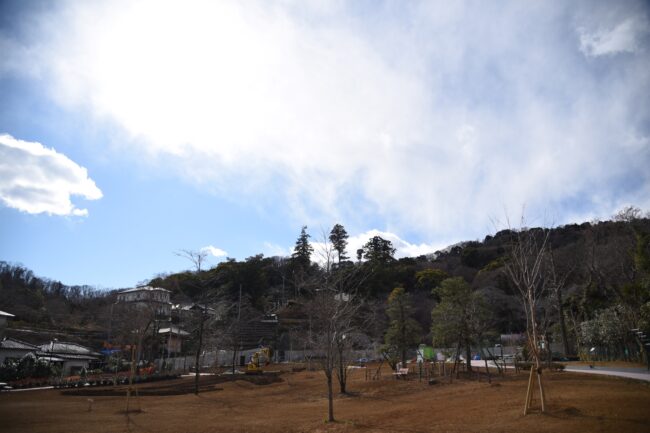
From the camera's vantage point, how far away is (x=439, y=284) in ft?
201

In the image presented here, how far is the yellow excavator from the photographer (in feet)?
126

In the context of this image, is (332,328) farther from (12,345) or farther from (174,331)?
(174,331)

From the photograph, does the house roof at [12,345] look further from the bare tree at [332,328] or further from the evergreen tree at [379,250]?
the evergreen tree at [379,250]

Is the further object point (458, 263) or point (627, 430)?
point (458, 263)

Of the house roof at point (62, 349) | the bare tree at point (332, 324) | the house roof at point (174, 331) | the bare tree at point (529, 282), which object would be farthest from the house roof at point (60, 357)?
the bare tree at point (529, 282)

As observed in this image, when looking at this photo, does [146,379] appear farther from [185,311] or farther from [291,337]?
[291,337]

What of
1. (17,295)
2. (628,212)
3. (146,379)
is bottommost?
(146,379)

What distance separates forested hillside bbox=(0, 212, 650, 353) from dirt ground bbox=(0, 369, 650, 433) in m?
7.49

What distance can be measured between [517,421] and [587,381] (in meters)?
8.92

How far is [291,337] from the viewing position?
177 feet

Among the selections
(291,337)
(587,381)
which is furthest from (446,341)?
(291,337)

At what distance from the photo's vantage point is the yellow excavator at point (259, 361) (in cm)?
3850

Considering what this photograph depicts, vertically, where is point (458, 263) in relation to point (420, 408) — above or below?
above

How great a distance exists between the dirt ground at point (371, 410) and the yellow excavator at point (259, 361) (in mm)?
12146
